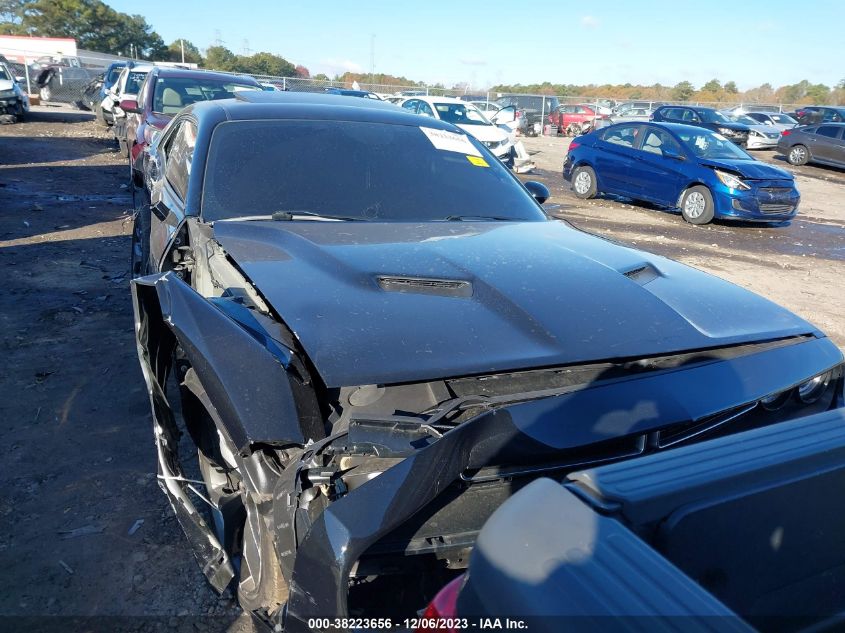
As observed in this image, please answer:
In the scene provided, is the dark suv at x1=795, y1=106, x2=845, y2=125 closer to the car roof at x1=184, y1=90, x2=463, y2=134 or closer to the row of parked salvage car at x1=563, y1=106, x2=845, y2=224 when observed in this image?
the row of parked salvage car at x1=563, y1=106, x2=845, y2=224

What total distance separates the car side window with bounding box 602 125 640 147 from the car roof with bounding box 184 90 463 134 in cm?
936

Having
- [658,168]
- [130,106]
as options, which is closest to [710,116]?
[658,168]

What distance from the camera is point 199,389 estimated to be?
2.42 metres

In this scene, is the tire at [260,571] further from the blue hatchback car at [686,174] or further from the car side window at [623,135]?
the car side window at [623,135]

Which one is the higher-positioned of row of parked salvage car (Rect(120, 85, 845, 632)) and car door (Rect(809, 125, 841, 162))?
car door (Rect(809, 125, 841, 162))

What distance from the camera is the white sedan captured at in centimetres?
1469

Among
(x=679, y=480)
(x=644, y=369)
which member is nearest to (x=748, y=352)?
(x=644, y=369)

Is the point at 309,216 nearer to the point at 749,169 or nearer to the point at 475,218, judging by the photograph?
the point at 475,218

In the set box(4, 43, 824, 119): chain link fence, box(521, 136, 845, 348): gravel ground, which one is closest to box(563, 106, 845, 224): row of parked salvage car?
box(521, 136, 845, 348): gravel ground

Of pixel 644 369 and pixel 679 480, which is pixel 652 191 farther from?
pixel 679 480

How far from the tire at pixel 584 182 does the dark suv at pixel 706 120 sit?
988 centimetres


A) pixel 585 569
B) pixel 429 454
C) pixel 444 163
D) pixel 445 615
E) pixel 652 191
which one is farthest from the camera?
pixel 652 191

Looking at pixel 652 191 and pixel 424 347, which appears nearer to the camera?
pixel 424 347

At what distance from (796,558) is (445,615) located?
79cm
